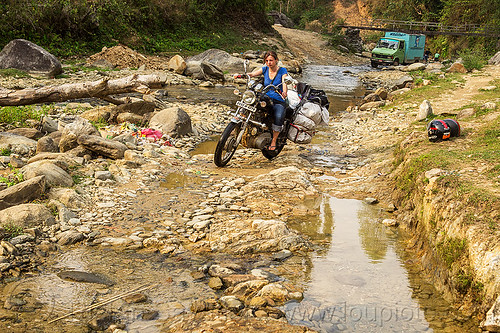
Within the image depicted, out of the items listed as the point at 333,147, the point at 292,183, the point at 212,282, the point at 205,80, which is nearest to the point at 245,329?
the point at 212,282

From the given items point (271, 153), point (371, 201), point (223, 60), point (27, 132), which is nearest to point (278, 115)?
point (271, 153)

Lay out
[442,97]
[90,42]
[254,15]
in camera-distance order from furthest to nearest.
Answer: [254,15]
[90,42]
[442,97]

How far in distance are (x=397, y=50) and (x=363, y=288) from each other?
3070 cm

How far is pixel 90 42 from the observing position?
24125mm

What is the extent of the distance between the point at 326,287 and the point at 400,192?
298 cm

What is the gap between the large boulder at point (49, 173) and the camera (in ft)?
20.7

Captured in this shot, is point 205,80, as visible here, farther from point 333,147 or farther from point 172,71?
point 333,147

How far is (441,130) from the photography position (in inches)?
319

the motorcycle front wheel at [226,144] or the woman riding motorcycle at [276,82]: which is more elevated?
the woman riding motorcycle at [276,82]

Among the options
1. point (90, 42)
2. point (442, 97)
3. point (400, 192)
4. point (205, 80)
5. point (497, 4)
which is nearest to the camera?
point (400, 192)

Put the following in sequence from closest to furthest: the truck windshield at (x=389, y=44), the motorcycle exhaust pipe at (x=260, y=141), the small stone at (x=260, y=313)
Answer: the small stone at (x=260, y=313)
the motorcycle exhaust pipe at (x=260, y=141)
the truck windshield at (x=389, y=44)

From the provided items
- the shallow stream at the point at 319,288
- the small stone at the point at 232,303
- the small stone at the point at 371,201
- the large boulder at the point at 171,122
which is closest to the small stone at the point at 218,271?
the shallow stream at the point at 319,288

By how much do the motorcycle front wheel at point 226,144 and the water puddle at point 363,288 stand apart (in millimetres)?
2362

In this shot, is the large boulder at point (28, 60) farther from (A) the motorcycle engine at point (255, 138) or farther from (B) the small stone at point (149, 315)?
(B) the small stone at point (149, 315)
